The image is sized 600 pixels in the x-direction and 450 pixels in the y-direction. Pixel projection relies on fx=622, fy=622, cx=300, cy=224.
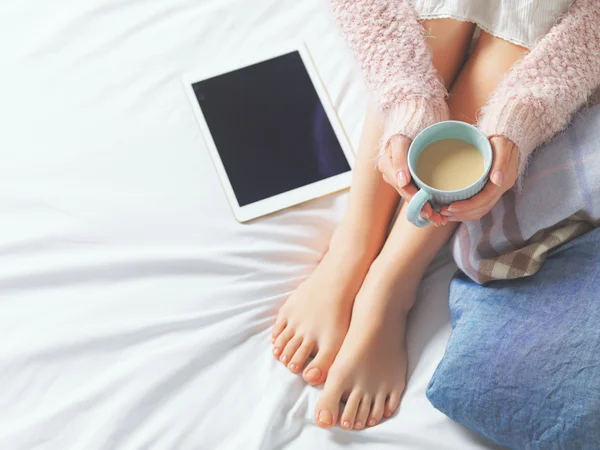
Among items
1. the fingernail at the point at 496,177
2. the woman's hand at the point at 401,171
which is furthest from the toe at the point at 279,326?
the fingernail at the point at 496,177

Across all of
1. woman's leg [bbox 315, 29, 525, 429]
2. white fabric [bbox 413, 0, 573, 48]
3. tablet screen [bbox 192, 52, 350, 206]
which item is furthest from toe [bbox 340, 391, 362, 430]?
white fabric [bbox 413, 0, 573, 48]

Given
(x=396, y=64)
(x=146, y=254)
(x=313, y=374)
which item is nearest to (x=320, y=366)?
(x=313, y=374)

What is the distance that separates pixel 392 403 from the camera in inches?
30.7

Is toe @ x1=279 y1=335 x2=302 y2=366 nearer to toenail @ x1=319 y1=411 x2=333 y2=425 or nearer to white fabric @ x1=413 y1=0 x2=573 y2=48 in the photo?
toenail @ x1=319 y1=411 x2=333 y2=425

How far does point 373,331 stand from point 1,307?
48 cm

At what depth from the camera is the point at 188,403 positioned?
76 cm

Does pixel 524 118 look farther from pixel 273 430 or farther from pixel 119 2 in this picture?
pixel 119 2

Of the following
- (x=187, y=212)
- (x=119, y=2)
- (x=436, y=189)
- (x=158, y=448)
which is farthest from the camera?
(x=119, y=2)

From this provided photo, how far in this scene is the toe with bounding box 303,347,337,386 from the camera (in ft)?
2.63

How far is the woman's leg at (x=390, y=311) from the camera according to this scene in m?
0.77

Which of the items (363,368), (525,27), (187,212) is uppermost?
(525,27)

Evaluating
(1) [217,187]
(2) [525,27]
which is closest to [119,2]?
(1) [217,187]

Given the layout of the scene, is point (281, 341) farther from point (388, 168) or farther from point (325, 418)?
point (388, 168)

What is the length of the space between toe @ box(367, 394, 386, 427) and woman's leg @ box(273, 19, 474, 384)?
76 mm
